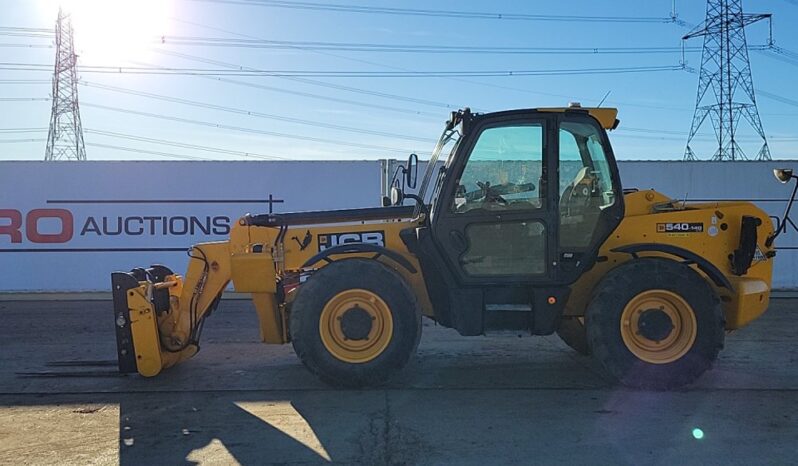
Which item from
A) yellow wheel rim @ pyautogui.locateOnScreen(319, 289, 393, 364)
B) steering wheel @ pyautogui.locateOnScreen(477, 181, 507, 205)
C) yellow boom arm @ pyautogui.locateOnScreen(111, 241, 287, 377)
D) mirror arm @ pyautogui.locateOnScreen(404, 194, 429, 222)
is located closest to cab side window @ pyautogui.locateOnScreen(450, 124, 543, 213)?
steering wheel @ pyautogui.locateOnScreen(477, 181, 507, 205)

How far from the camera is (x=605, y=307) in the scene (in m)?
5.80

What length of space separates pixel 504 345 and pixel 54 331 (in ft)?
19.2

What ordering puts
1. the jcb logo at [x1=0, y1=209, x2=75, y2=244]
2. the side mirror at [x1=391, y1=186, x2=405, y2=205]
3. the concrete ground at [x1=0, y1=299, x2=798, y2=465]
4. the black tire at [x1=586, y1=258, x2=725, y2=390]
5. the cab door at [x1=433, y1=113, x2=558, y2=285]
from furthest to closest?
1. the jcb logo at [x1=0, y1=209, x2=75, y2=244]
2. the side mirror at [x1=391, y1=186, x2=405, y2=205]
3. the cab door at [x1=433, y1=113, x2=558, y2=285]
4. the black tire at [x1=586, y1=258, x2=725, y2=390]
5. the concrete ground at [x1=0, y1=299, x2=798, y2=465]

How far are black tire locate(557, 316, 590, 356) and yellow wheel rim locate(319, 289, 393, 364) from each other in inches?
79.9

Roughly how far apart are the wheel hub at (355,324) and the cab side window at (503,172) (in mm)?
→ 1206

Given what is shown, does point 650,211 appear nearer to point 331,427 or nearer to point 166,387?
point 331,427

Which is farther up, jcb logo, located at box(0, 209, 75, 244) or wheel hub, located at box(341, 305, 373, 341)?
jcb logo, located at box(0, 209, 75, 244)

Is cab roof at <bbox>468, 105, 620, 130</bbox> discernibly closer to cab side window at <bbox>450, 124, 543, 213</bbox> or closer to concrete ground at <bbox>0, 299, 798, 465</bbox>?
cab side window at <bbox>450, 124, 543, 213</bbox>

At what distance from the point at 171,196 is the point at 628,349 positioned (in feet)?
Result: 34.0

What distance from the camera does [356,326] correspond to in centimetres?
582

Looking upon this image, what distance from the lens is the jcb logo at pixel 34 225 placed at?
1349 centimetres

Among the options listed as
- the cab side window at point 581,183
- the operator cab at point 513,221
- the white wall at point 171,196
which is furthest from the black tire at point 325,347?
the white wall at point 171,196

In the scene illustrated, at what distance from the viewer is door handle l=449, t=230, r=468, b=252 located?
5961 millimetres

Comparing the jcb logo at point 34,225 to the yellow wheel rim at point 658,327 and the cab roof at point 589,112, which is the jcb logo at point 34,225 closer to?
the cab roof at point 589,112
